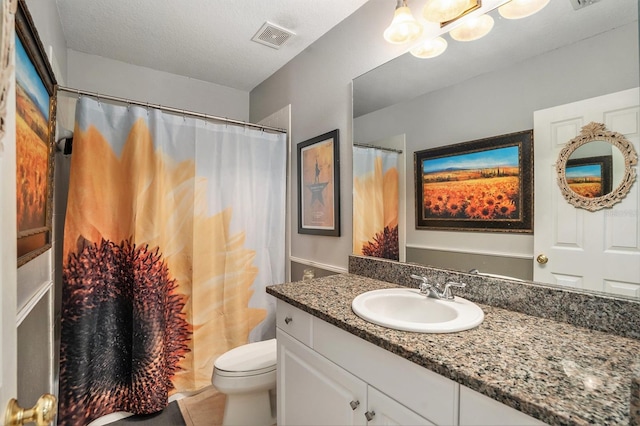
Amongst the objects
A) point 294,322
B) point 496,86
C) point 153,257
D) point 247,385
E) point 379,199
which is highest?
point 496,86

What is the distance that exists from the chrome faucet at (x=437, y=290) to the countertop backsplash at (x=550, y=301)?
53mm

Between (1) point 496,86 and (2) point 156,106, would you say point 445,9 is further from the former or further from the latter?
(2) point 156,106

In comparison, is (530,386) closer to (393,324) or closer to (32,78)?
(393,324)

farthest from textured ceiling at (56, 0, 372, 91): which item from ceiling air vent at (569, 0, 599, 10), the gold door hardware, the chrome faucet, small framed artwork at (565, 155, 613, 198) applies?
the gold door hardware

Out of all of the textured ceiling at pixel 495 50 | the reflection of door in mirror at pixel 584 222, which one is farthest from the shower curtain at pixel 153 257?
the reflection of door in mirror at pixel 584 222

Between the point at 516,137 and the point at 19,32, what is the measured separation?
5.51 feet

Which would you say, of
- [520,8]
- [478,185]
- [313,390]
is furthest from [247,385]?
[520,8]

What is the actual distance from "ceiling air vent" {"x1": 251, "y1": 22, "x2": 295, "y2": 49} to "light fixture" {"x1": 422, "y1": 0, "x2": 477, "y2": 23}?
99 centimetres

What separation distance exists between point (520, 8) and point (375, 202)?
40.1 inches

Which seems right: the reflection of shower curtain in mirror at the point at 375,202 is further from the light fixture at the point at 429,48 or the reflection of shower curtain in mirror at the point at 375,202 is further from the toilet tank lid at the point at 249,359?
the toilet tank lid at the point at 249,359

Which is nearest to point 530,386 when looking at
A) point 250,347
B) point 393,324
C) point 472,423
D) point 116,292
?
point 472,423

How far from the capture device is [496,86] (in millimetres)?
1182

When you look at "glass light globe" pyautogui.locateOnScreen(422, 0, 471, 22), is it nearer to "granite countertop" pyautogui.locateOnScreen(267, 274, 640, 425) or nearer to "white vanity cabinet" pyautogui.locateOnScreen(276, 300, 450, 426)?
"granite countertop" pyautogui.locateOnScreen(267, 274, 640, 425)

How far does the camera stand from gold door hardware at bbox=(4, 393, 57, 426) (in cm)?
45
